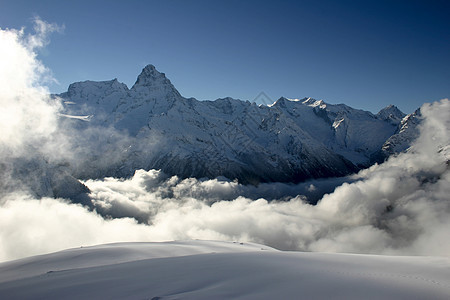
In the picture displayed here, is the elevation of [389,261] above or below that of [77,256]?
below

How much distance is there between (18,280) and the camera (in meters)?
17.6

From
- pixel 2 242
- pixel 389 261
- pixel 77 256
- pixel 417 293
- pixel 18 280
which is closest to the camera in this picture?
pixel 417 293

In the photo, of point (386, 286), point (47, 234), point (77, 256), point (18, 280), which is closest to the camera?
point (386, 286)

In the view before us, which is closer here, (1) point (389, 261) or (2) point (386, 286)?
(2) point (386, 286)

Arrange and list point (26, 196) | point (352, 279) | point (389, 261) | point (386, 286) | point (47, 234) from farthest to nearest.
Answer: point (26, 196)
point (47, 234)
point (389, 261)
point (352, 279)
point (386, 286)

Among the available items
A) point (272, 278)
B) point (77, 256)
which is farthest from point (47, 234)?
point (272, 278)

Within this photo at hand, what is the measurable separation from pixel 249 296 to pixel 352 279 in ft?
21.5

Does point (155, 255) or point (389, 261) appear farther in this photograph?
point (155, 255)

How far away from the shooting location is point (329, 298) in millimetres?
11445

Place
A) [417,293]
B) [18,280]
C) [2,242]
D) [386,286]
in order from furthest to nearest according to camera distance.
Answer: [2,242], [18,280], [386,286], [417,293]

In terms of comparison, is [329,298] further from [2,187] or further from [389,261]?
[2,187]

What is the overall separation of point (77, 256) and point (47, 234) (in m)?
169

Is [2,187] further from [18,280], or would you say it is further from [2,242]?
[18,280]

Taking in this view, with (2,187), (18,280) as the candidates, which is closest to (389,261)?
(18,280)
